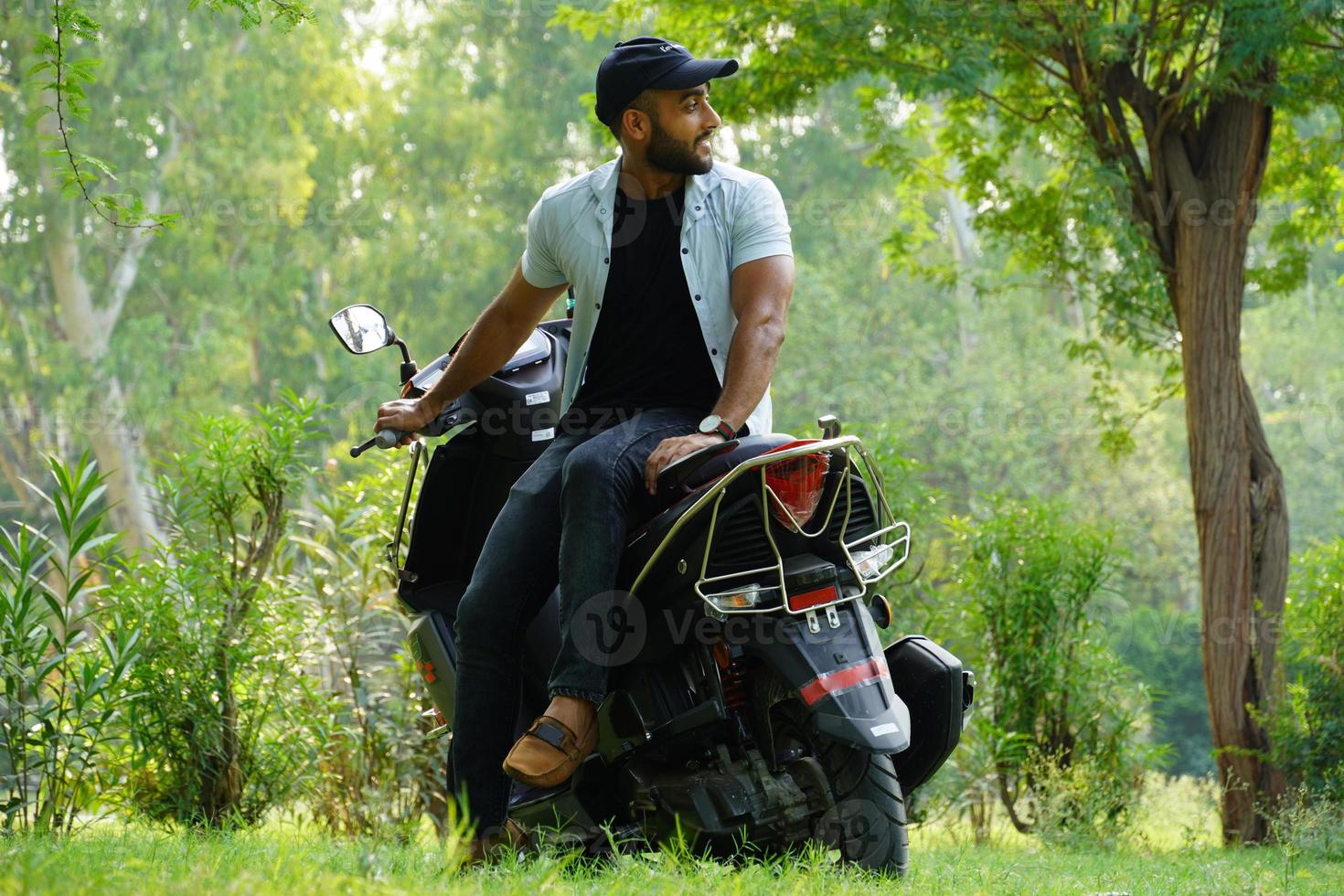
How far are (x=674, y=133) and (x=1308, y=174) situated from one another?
5855 mm

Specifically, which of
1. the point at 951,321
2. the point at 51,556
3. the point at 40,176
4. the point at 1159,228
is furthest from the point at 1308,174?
the point at 951,321

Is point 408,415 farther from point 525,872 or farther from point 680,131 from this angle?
point 525,872

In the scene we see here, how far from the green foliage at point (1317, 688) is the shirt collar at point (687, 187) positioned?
386 cm

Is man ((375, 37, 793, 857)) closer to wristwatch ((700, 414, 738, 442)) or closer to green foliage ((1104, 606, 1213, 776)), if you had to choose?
wristwatch ((700, 414, 738, 442))

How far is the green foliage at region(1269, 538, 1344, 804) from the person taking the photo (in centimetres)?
607

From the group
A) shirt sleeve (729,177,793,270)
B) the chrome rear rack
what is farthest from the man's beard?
the chrome rear rack

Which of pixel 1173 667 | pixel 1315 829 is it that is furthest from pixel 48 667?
pixel 1173 667

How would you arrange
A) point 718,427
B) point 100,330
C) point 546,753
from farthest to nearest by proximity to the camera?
point 100,330, point 718,427, point 546,753

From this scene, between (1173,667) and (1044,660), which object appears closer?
(1044,660)

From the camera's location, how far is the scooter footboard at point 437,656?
3.98m

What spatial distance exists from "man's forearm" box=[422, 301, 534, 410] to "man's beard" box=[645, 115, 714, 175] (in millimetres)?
685

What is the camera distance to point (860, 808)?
10.3 ft

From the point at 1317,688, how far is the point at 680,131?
4183mm

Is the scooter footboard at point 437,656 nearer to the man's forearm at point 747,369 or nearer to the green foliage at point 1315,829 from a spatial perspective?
the man's forearm at point 747,369
